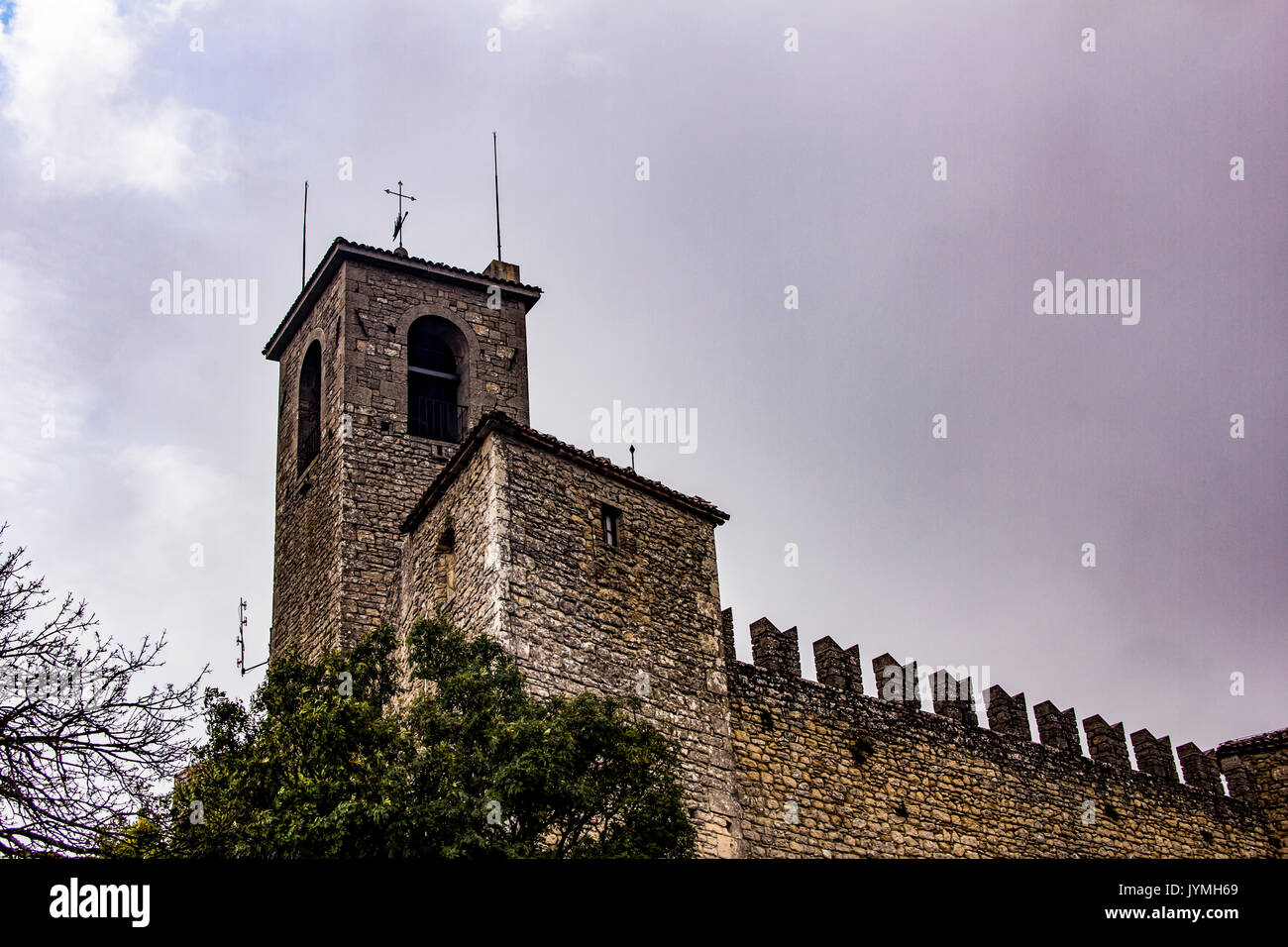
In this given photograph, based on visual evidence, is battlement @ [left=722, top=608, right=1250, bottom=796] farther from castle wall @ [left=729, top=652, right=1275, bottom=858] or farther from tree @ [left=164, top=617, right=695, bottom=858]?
tree @ [left=164, top=617, right=695, bottom=858]

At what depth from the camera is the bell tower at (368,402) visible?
17.9 meters

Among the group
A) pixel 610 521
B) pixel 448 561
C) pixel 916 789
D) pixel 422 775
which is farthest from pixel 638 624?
pixel 916 789

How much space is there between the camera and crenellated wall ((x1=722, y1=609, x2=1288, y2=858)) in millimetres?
16578

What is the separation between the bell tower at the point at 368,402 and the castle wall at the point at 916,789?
5.17m

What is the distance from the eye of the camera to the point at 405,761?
10406 mm

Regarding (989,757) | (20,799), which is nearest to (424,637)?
(20,799)

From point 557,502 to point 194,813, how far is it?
556 cm

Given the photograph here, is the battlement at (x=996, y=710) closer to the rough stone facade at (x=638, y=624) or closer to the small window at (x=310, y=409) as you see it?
the rough stone facade at (x=638, y=624)

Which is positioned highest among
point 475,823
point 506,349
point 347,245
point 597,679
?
point 347,245

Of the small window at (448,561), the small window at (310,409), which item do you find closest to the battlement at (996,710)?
the small window at (448,561)

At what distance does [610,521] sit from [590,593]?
1.23 metres

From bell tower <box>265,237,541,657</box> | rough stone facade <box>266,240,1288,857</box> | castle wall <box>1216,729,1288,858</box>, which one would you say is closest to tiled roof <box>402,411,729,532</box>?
rough stone facade <box>266,240,1288,857</box>

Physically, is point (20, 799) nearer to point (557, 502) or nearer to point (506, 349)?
point (557, 502)
